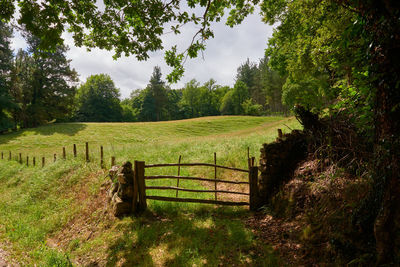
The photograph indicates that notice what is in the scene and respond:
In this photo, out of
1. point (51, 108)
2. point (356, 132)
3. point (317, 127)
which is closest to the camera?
point (356, 132)

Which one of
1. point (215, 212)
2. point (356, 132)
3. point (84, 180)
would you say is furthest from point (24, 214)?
point (356, 132)

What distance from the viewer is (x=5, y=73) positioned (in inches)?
1300

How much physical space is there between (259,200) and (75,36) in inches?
323

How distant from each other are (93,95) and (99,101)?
234 cm

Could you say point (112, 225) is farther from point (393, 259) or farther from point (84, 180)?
point (393, 259)

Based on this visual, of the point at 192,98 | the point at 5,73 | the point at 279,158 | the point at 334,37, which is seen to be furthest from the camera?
the point at 192,98

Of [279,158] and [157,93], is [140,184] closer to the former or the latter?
[279,158]

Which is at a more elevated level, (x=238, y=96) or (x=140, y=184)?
(x=238, y=96)

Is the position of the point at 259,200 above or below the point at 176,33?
below

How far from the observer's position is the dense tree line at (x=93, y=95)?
33438 mm

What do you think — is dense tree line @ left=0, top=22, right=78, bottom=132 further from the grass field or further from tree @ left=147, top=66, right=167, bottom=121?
the grass field

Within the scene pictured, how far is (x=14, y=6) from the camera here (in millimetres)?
4695

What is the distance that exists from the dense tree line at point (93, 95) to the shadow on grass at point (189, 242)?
583 cm

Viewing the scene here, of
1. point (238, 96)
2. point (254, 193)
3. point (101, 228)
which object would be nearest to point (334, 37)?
point (254, 193)
